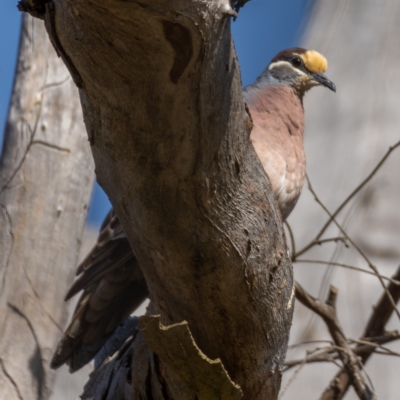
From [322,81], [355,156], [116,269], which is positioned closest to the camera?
[116,269]

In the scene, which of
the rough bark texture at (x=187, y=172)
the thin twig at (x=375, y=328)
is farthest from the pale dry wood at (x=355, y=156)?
the rough bark texture at (x=187, y=172)

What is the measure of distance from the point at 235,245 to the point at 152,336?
0.28m

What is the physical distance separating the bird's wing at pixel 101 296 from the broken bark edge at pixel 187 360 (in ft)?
3.66

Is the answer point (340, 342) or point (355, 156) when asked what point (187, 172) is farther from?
point (355, 156)

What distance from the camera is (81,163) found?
10.8 feet

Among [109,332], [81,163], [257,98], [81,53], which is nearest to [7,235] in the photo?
[81,163]

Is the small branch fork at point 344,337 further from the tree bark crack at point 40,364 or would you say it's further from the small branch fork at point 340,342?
the tree bark crack at point 40,364

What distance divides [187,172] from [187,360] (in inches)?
17.0

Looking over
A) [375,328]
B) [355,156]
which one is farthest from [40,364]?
[355,156]

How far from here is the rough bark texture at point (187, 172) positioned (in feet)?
4.20

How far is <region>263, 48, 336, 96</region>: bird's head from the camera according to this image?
355cm

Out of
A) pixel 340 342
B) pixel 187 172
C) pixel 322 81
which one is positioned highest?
pixel 322 81

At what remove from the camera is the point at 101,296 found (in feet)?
9.16

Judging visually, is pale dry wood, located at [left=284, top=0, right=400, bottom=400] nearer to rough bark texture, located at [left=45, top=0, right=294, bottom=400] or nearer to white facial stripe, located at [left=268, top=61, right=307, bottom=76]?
white facial stripe, located at [left=268, top=61, right=307, bottom=76]
